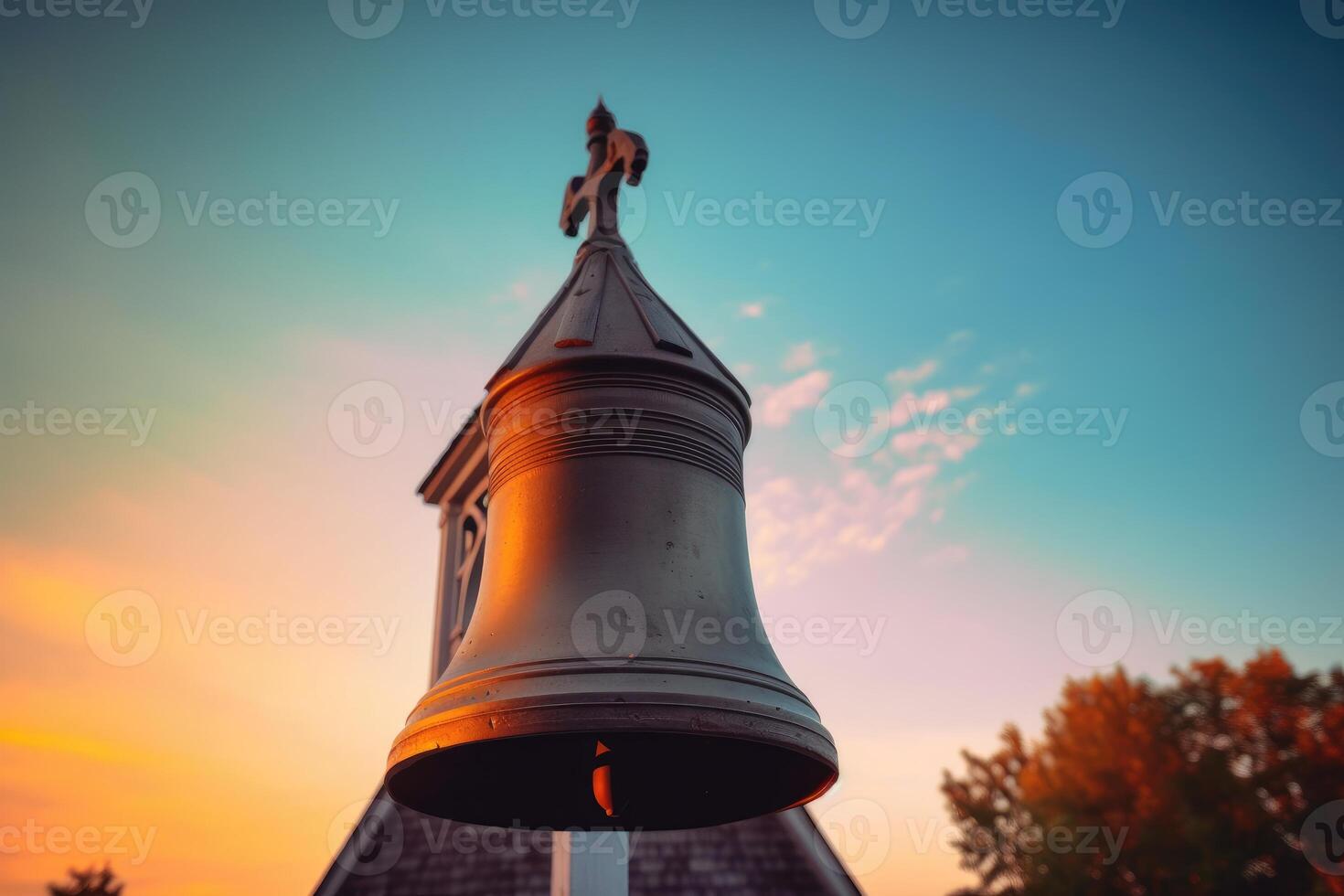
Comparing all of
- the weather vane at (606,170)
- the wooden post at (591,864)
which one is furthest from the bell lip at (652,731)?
the wooden post at (591,864)

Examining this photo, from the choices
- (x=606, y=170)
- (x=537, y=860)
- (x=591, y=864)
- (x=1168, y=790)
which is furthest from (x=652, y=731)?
(x=1168, y=790)

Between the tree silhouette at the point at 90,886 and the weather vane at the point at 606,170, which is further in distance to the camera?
the tree silhouette at the point at 90,886

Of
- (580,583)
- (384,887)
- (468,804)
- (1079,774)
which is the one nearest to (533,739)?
(468,804)

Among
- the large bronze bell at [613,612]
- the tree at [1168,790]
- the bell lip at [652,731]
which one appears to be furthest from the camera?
the tree at [1168,790]

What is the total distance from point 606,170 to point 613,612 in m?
2.08

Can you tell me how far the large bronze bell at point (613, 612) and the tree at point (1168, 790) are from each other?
940 inches

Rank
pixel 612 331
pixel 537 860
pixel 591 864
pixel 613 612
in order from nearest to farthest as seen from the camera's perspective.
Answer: pixel 613 612 < pixel 612 331 < pixel 591 864 < pixel 537 860

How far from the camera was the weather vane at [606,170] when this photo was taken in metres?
4.27

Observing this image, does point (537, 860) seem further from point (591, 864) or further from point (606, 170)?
point (606, 170)

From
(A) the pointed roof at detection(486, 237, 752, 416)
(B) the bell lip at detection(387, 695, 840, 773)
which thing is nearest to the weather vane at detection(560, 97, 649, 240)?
(A) the pointed roof at detection(486, 237, 752, 416)

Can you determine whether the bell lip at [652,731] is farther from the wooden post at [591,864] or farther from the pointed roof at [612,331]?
the wooden post at [591,864]

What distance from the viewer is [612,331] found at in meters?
3.58

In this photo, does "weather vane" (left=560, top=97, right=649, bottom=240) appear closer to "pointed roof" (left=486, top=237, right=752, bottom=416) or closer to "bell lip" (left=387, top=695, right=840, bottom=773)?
"pointed roof" (left=486, top=237, right=752, bottom=416)

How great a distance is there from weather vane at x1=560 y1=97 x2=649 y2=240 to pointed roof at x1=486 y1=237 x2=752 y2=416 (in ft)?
0.99
